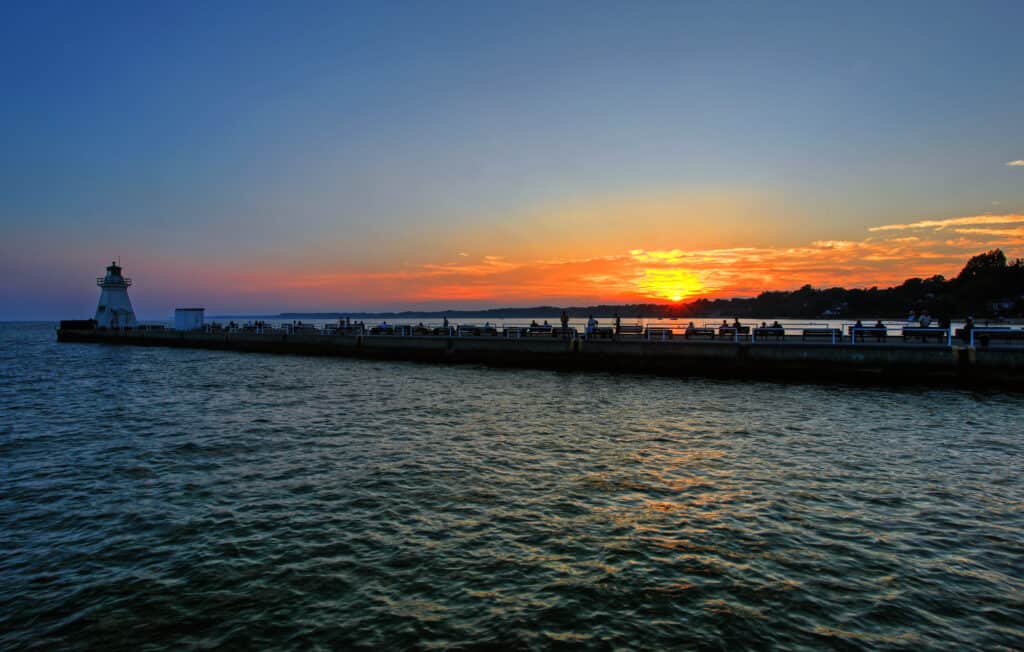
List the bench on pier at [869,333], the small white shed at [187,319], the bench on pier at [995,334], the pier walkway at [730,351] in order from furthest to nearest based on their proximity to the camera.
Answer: the small white shed at [187,319] < the bench on pier at [869,333] < the bench on pier at [995,334] < the pier walkway at [730,351]

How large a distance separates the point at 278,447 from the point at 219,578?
26.2 ft

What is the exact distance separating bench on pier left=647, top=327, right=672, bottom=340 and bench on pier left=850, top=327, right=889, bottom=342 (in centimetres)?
1029

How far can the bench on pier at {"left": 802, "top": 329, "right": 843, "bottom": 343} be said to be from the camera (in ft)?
96.1

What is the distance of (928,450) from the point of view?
13.9 m

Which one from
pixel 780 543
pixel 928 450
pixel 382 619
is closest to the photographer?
pixel 382 619

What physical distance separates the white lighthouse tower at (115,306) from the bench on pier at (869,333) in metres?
84.2

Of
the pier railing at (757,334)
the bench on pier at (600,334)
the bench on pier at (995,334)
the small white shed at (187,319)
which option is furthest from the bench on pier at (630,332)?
the small white shed at (187,319)

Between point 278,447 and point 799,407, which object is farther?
point 799,407

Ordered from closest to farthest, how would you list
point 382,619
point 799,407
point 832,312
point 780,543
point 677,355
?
point 382,619, point 780,543, point 799,407, point 677,355, point 832,312

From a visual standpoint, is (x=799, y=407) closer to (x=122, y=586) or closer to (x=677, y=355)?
(x=677, y=355)

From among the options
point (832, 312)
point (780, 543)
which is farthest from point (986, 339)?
point (832, 312)

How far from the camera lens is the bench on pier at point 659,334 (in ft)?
108

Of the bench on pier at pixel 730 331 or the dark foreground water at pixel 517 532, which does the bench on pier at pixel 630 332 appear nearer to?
the bench on pier at pixel 730 331

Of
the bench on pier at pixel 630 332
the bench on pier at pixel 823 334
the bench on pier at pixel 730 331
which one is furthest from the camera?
the bench on pier at pixel 630 332
